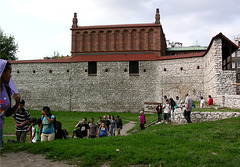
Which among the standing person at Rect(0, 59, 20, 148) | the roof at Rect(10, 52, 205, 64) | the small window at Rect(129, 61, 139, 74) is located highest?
the roof at Rect(10, 52, 205, 64)

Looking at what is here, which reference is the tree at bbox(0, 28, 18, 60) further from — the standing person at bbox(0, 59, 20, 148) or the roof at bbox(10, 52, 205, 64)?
the standing person at bbox(0, 59, 20, 148)

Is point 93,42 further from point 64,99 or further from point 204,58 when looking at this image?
point 204,58

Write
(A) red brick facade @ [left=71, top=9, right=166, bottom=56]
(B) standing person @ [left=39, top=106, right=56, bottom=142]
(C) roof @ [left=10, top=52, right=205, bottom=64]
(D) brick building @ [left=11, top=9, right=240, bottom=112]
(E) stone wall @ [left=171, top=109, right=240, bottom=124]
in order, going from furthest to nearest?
(A) red brick facade @ [left=71, top=9, right=166, bottom=56] → (C) roof @ [left=10, top=52, right=205, bottom=64] → (D) brick building @ [left=11, top=9, right=240, bottom=112] → (E) stone wall @ [left=171, top=109, right=240, bottom=124] → (B) standing person @ [left=39, top=106, right=56, bottom=142]

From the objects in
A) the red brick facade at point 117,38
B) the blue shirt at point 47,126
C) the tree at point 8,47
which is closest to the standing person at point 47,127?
the blue shirt at point 47,126

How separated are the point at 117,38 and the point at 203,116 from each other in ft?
72.6

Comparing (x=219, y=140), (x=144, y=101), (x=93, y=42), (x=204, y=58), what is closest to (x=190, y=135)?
(x=219, y=140)

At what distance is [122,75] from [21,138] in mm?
23716

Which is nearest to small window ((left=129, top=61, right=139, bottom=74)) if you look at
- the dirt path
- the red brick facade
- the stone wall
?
the red brick facade

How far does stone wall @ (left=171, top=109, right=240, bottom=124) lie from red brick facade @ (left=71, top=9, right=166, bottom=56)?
60.1 ft

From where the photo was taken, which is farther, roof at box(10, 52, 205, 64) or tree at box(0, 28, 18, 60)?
tree at box(0, 28, 18, 60)

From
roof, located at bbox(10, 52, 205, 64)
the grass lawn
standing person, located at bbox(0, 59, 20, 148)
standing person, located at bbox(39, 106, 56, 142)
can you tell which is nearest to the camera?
→ standing person, located at bbox(0, 59, 20, 148)

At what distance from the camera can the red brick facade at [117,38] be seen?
3322 centimetres

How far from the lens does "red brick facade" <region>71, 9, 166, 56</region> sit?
3322 centimetres

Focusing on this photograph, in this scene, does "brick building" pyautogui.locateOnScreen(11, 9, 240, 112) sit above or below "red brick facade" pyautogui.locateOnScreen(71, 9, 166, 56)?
below
